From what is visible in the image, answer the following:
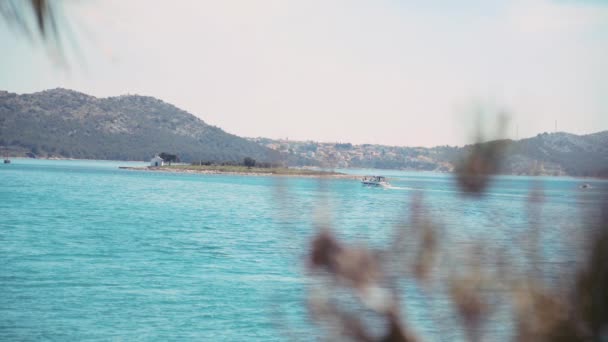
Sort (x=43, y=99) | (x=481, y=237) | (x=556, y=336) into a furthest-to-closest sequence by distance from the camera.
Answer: (x=43, y=99), (x=481, y=237), (x=556, y=336)

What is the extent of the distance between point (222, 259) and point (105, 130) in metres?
152

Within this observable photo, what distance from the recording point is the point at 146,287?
17.0 metres

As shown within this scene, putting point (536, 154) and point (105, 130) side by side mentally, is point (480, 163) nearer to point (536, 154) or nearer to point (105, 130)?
point (536, 154)

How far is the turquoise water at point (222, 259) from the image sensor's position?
2.20m

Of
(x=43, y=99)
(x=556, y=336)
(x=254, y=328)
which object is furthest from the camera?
(x=43, y=99)

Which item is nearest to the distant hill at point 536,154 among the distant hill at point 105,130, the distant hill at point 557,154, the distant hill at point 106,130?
the distant hill at point 557,154

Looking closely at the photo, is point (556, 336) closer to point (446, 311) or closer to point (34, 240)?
point (446, 311)

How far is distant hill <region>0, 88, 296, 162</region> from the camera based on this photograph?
15088 cm

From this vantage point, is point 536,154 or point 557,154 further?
point 557,154

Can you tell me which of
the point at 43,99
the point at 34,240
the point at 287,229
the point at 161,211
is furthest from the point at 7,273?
the point at 43,99

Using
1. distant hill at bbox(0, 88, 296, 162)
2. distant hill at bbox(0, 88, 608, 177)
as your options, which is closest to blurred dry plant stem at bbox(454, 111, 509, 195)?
distant hill at bbox(0, 88, 608, 177)

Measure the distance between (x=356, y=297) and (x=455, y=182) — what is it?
1.54ft

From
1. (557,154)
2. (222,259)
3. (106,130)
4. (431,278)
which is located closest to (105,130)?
(106,130)

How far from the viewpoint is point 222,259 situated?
874 inches
